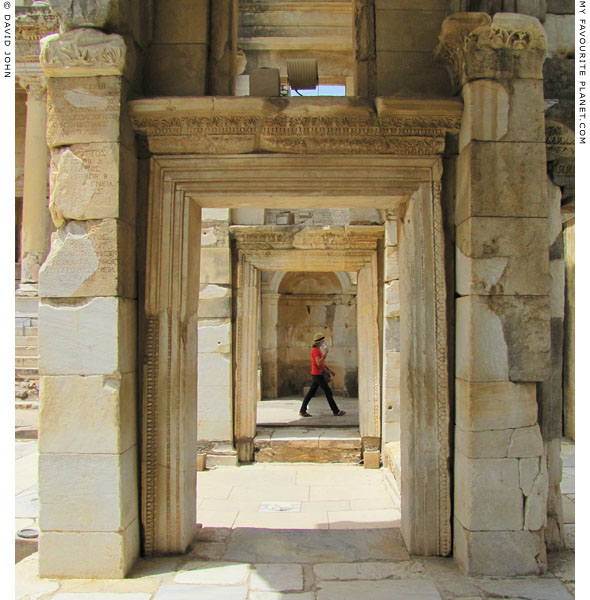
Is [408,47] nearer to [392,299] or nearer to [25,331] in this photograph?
[392,299]

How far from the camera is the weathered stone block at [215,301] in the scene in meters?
7.63

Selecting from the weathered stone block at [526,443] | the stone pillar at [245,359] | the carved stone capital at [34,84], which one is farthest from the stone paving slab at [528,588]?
the carved stone capital at [34,84]

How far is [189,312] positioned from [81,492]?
4.60ft

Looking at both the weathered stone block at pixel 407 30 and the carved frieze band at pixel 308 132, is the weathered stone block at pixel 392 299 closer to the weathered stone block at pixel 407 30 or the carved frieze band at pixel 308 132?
the carved frieze band at pixel 308 132

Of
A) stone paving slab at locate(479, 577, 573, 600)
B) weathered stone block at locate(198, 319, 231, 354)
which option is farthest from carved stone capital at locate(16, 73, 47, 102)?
stone paving slab at locate(479, 577, 573, 600)

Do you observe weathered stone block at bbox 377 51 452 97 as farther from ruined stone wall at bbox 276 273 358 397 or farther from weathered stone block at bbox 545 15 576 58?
ruined stone wall at bbox 276 273 358 397

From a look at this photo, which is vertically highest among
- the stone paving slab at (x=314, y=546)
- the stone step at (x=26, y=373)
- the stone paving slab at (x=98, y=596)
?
the stone step at (x=26, y=373)

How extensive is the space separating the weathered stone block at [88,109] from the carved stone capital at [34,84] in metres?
9.96

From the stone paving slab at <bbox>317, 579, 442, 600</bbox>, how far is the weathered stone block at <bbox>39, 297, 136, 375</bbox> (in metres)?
1.94

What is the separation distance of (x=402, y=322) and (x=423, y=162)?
3.88 ft

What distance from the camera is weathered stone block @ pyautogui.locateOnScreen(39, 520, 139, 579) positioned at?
3.32 metres

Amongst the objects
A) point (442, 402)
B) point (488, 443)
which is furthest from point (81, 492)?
point (488, 443)

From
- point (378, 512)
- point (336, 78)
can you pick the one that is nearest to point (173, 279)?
point (378, 512)

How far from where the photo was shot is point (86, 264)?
11.1 feet
